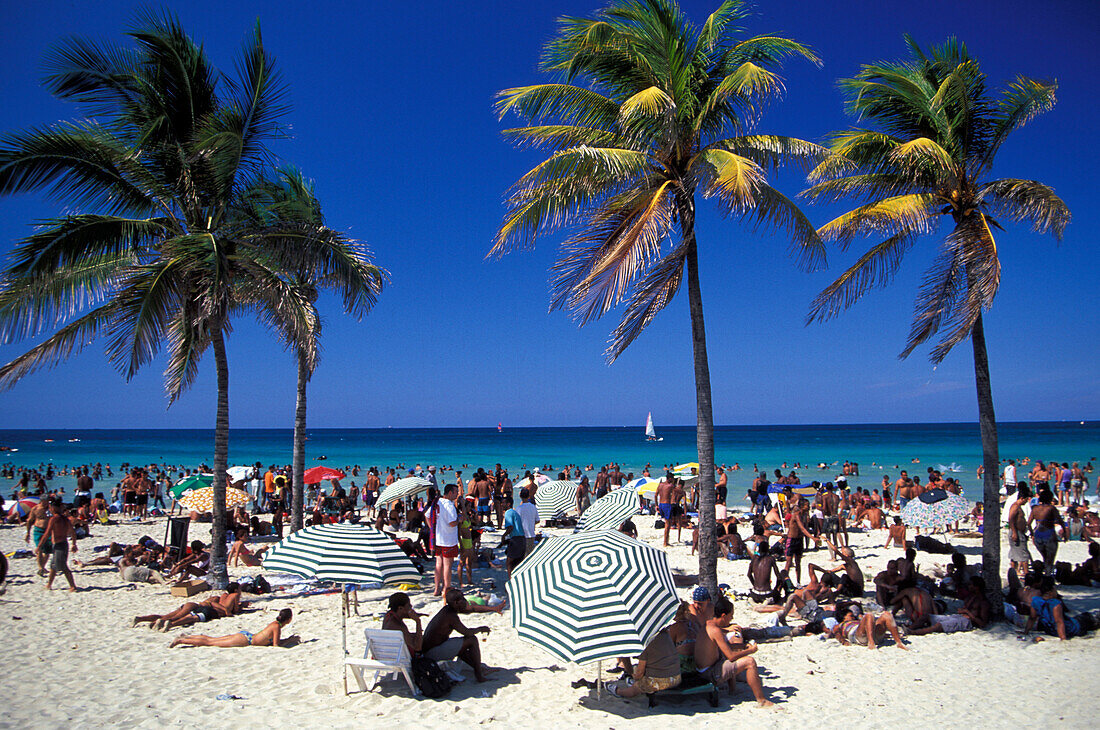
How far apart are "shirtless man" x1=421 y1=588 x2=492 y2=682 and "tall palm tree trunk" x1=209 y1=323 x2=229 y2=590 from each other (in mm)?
5502

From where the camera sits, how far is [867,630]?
Answer: 7.85 meters

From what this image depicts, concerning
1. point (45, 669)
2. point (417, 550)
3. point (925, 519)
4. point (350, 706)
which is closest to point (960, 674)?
point (925, 519)

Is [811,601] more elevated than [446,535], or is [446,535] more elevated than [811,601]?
[446,535]

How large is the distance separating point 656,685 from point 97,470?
121ft

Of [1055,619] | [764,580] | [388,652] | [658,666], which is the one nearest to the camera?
[658,666]

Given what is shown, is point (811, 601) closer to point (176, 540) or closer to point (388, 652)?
point (388, 652)

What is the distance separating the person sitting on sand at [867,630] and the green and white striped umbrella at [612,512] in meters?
3.49

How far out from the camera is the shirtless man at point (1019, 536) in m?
10.5

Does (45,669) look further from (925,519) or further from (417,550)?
(925,519)

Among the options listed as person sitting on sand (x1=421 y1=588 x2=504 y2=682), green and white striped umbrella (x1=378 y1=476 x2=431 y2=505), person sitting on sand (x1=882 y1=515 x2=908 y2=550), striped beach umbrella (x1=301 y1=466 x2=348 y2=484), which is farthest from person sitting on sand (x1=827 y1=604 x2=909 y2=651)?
striped beach umbrella (x1=301 y1=466 x2=348 y2=484)

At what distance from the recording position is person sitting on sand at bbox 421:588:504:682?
6703 mm

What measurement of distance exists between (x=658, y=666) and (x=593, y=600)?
1.12 meters

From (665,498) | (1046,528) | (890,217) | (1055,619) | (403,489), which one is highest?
(890,217)

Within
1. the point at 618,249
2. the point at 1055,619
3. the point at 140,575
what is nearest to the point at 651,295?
the point at 618,249
